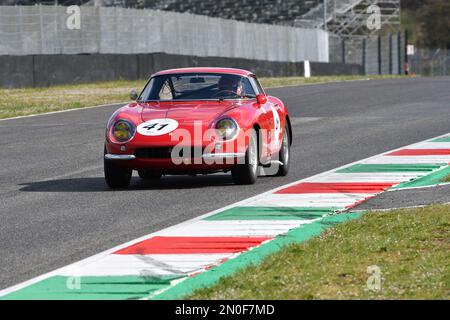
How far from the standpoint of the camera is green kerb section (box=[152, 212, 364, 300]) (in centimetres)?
695

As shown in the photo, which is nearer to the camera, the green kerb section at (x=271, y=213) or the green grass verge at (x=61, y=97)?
the green kerb section at (x=271, y=213)

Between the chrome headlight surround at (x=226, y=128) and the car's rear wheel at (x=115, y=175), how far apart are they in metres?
1.02

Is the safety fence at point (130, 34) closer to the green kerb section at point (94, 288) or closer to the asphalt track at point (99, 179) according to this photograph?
the asphalt track at point (99, 179)

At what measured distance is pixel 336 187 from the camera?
12.2 meters

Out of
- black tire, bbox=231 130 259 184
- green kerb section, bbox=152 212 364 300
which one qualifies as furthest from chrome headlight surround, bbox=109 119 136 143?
green kerb section, bbox=152 212 364 300

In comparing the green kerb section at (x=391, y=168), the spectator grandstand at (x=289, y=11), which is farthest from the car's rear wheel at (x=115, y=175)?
the spectator grandstand at (x=289, y=11)

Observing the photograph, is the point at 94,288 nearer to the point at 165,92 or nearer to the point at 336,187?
the point at 336,187

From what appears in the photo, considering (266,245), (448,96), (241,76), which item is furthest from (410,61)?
(266,245)

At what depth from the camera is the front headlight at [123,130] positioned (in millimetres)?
12320

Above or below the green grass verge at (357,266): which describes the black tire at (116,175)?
below

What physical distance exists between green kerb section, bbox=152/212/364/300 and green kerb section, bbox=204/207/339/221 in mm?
238

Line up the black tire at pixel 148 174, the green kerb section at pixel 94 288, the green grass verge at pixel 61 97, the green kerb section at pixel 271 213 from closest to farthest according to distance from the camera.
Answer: the green kerb section at pixel 94 288 → the green kerb section at pixel 271 213 → the black tire at pixel 148 174 → the green grass verge at pixel 61 97

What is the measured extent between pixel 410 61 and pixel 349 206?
6314 centimetres

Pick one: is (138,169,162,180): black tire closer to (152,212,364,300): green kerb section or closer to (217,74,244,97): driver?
(217,74,244,97): driver
